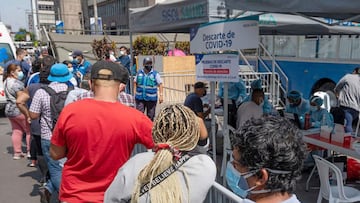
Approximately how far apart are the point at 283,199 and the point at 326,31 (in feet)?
19.6

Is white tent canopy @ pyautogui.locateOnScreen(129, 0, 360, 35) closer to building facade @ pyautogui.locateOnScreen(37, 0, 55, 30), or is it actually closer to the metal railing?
the metal railing

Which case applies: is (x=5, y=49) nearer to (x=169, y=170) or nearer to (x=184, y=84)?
(x=184, y=84)

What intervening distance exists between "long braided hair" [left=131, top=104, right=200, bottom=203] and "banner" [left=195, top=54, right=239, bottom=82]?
2.39 m

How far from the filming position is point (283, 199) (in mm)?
1349

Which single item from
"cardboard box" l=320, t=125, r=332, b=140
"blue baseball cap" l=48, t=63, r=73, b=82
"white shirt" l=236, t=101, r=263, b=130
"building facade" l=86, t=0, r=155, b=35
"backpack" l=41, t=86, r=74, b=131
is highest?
"building facade" l=86, t=0, r=155, b=35

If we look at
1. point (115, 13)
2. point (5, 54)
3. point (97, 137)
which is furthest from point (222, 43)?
point (115, 13)

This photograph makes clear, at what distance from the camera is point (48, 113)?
3.58 metres

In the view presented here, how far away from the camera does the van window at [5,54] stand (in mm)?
10170

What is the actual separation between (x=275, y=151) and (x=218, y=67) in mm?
2861

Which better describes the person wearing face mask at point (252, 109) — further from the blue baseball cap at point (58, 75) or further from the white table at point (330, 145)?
the blue baseball cap at point (58, 75)

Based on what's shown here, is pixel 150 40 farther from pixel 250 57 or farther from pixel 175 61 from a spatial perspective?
pixel 250 57

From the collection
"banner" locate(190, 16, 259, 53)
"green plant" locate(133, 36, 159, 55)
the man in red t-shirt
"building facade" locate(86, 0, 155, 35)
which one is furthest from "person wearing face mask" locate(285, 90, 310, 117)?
"building facade" locate(86, 0, 155, 35)

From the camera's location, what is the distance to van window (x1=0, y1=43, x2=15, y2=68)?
10.2 meters

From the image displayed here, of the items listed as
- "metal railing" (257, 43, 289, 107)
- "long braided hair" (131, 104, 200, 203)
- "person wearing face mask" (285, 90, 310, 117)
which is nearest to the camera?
"long braided hair" (131, 104, 200, 203)
